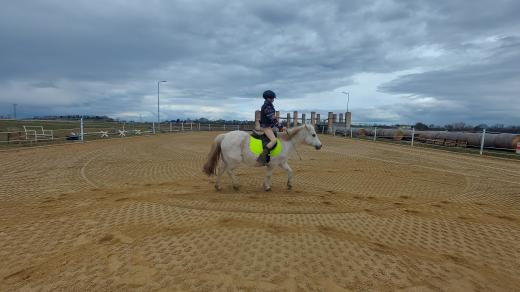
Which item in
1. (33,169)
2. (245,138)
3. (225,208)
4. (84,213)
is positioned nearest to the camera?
(84,213)

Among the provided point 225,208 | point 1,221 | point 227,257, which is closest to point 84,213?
point 1,221

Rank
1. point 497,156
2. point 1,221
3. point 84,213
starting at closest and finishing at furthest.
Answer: point 1,221 → point 84,213 → point 497,156

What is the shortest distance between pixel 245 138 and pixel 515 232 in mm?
5419

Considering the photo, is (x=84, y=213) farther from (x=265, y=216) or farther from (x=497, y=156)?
(x=497, y=156)

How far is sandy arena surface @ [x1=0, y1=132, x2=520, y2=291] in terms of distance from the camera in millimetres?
2816

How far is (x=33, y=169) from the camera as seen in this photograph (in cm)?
849

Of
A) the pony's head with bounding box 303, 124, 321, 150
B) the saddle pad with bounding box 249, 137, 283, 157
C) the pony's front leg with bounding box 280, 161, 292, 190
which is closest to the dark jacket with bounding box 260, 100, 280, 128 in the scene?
the saddle pad with bounding box 249, 137, 283, 157

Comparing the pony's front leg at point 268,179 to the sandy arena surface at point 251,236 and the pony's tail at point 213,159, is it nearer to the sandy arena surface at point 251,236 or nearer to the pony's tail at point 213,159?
the sandy arena surface at point 251,236

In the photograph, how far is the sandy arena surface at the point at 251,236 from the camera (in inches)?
111

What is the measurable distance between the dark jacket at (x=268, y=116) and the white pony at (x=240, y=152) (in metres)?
0.52

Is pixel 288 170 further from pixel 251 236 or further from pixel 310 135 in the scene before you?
pixel 251 236

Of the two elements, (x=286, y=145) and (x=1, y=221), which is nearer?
(x=1, y=221)

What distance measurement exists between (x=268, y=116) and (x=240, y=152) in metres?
1.14

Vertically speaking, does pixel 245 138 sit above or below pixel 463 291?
above
